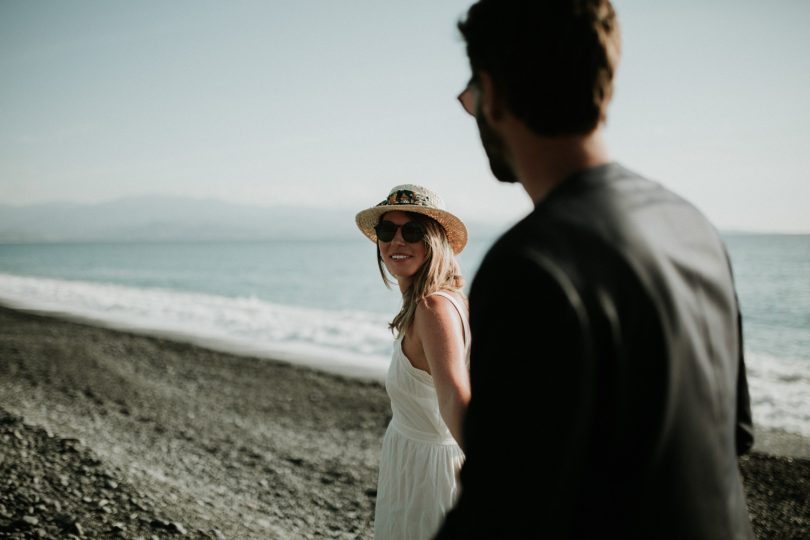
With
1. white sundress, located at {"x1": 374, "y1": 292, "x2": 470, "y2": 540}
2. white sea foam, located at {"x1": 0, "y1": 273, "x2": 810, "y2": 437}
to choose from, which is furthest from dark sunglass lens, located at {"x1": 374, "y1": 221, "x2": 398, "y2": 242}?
white sea foam, located at {"x1": 0, "y1": 273, "x2": 810, "y2": 437}

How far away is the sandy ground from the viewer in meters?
4.56

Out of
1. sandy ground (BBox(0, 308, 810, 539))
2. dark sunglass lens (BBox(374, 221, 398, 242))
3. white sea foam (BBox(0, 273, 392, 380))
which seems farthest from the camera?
white sea foam (BBox(0, 273, 392, 380))

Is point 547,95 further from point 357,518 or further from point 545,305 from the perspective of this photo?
point 357,518

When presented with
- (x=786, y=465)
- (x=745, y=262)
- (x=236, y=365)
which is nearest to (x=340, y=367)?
(x=236, y=365)

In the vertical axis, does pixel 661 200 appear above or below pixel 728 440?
above

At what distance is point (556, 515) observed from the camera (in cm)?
91

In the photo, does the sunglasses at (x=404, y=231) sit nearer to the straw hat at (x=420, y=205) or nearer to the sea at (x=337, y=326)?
the straw hat at (x=420, y=205)

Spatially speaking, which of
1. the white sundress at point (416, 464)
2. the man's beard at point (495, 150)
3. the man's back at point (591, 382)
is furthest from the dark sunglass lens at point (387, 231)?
the man's back at point (591, 382)

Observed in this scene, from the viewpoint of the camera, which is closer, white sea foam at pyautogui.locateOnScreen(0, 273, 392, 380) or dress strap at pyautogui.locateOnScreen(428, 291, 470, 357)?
dress strap at pyautogui.locateOnScreen(428, 291, 470, 357)

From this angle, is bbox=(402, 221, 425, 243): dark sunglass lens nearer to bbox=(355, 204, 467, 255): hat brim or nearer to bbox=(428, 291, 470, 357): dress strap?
bbox=(355, 204, 467, 255): hat brim

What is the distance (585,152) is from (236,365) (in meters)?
12.9

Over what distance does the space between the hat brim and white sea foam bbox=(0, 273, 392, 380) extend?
896 centimetres

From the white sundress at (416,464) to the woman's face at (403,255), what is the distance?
0.46 meters

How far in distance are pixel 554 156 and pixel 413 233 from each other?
2.12m
